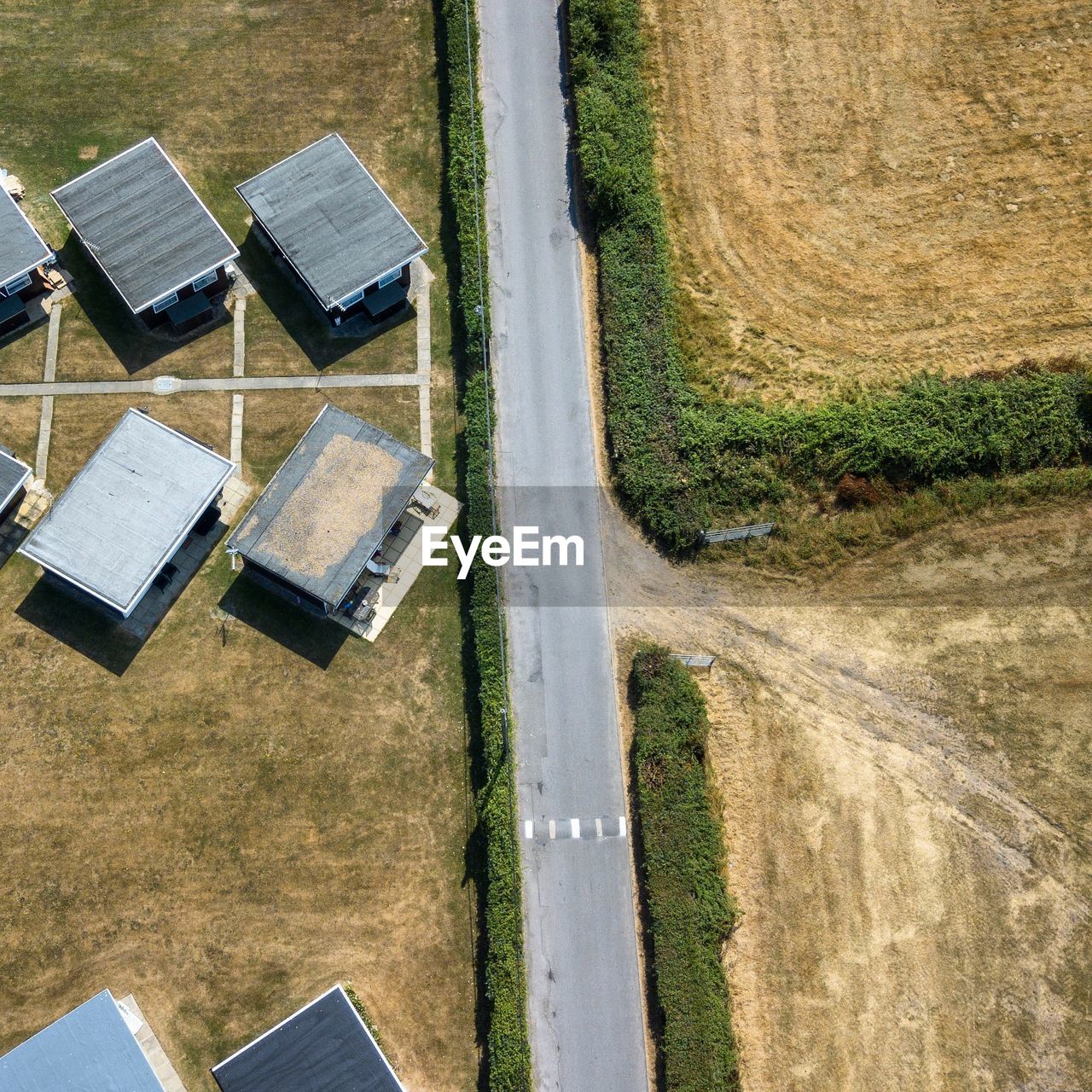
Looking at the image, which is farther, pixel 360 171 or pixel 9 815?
pixel 360 171

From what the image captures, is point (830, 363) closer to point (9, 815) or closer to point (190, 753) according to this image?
point (190, 753)

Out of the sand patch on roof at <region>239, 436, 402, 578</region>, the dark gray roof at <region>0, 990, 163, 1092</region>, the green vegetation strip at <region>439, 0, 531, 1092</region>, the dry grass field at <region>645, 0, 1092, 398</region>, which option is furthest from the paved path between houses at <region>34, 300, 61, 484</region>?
the dry grass field at <region>645, 0, 1092, 398</region>

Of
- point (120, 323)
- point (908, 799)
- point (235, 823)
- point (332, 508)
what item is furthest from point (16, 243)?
point (908, 799)

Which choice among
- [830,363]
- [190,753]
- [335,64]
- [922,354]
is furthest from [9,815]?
[922,354]

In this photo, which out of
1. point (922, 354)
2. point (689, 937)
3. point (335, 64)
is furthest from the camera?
point (335, 64)

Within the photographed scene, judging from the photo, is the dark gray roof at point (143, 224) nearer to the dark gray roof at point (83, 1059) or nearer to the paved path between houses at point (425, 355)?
the paved path between houses at point (425, 355)

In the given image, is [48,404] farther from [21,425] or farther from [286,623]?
[286,623]
